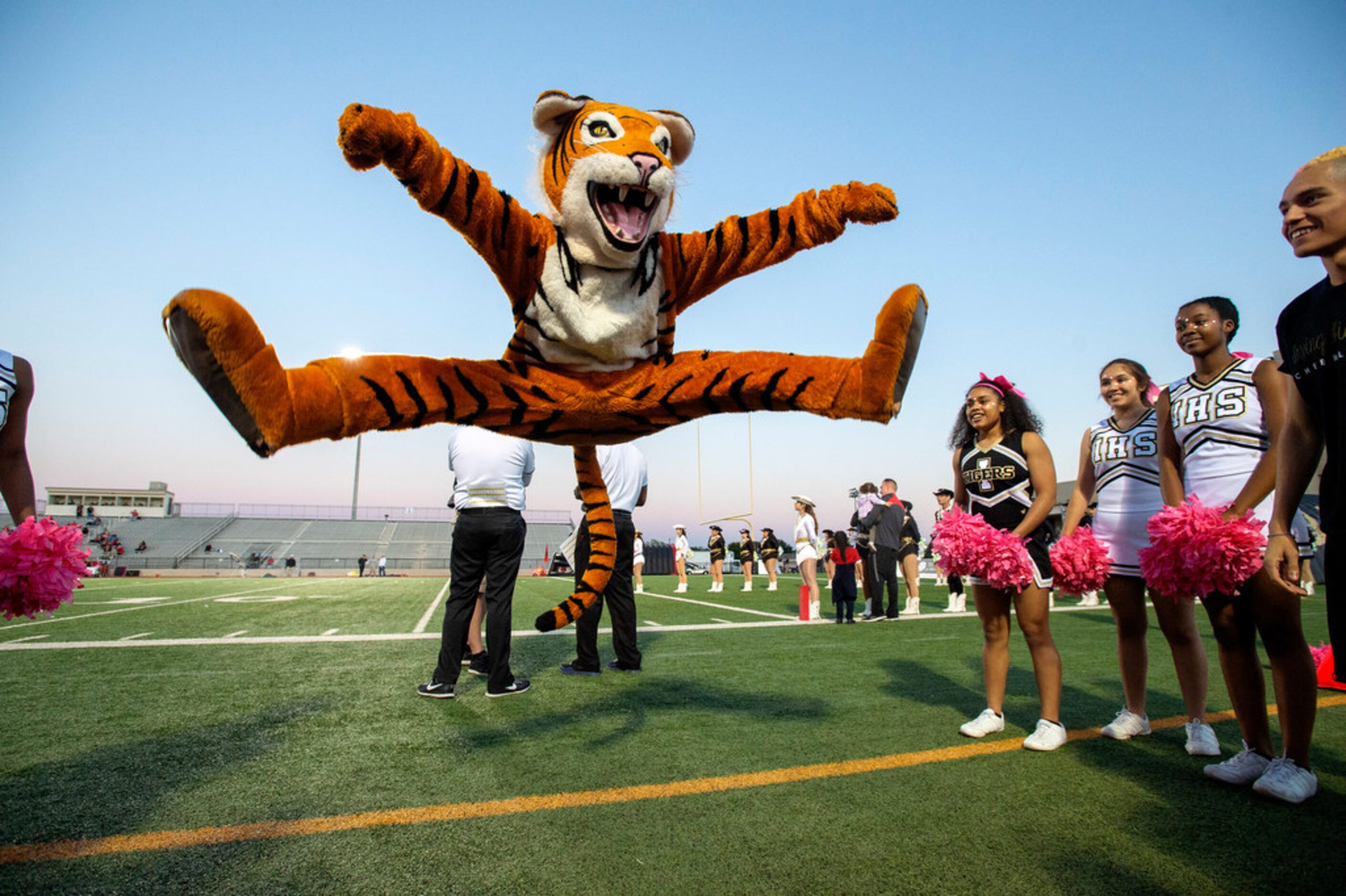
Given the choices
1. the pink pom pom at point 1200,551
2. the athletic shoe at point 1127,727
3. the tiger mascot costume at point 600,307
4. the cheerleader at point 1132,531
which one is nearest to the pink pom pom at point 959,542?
the cheerleader at point 1132,531

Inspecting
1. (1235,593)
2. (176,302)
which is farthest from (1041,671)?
(176,302)

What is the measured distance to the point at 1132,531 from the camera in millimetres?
3705

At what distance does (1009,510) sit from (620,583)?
292 centimetres

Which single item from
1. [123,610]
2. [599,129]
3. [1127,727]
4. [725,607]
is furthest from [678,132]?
[123,610]

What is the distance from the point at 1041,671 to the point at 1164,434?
1.36 metres

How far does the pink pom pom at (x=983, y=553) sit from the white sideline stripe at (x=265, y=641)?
3.47 meters

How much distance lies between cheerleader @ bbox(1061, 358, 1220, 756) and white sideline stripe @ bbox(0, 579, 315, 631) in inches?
428

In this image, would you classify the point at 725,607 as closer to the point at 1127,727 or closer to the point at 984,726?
the point at 984,726

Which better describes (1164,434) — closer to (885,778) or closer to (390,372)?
(885,778)

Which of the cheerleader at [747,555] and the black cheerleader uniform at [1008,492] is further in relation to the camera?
the cheerleader at [747,555]

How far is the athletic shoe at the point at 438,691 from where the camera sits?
14.9 ft

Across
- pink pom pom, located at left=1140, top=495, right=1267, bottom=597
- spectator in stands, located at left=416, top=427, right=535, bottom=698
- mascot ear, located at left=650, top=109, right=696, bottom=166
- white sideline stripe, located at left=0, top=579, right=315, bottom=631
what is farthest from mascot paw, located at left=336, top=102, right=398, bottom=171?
white sideline stripe, located at left=0, top=579, right=315, bottom=631

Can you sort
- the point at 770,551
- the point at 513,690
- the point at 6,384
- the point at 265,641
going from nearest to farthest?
the point at 6,384, the point at 513,690, the point at 265,641, the point at 770,551

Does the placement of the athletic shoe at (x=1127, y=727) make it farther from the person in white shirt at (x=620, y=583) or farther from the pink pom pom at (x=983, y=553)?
the person in white shirt at (x=620, y=583)
